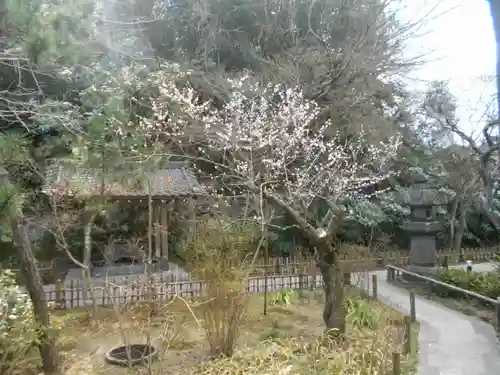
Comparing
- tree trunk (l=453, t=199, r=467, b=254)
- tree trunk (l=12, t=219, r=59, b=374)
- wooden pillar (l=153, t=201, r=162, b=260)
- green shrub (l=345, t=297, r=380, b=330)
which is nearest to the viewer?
tree trunk (l=12, t=219, r=59, b=374)

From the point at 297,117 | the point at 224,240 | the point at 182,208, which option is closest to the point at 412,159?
the point at 297,117

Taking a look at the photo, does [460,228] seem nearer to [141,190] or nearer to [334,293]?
[334,293]

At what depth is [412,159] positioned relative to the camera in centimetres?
1619

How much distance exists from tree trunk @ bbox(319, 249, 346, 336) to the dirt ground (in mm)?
508

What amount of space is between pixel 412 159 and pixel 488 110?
9.64 ft

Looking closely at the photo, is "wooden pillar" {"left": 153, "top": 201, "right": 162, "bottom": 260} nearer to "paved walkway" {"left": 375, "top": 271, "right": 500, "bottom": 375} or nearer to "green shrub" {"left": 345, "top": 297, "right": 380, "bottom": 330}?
"green shrub" {"left": 345, "top": 297, "right": 380, "bottom": 330}

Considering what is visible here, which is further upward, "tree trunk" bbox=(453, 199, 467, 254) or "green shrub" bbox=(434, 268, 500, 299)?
"tree trunk" bbox=(453, 199, 467, 254)

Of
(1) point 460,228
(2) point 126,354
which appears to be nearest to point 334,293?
(2) point 126,354

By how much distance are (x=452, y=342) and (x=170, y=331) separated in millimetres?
4119

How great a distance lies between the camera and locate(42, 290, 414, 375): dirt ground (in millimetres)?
5734

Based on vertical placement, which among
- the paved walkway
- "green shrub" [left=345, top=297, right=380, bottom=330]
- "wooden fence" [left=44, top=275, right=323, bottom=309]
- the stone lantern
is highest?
the stone lantern

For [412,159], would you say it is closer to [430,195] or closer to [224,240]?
[430,195]

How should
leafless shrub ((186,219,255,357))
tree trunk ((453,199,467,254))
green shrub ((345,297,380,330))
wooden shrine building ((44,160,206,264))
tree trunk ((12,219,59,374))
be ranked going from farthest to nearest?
tree trunk ((453,199,467,254)) → wooden shrine building ((44,160,206,264)) → green shrub ((345,297,380,330)) → leafless shrub ((186,219,255,357)) → tree trunk ((12,219,59,374))

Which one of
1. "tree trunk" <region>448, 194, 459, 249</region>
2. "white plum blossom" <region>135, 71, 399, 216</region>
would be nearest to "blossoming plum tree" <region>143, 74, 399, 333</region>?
"white plum blossom" <region>135, 71, 399, 216</region>
